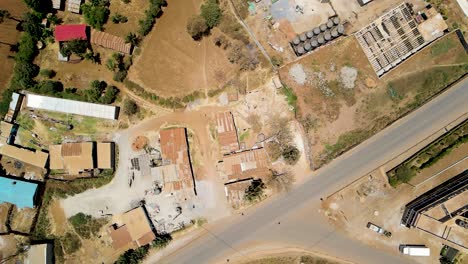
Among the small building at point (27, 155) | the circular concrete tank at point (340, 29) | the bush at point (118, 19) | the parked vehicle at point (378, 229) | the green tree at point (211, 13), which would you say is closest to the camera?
the parked vehicle at point (378, 229)

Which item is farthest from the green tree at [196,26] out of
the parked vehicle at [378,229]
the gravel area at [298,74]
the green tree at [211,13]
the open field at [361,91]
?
the parked vehicle at [378,229]

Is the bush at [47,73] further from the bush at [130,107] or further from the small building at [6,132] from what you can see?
the bush at [130,107]

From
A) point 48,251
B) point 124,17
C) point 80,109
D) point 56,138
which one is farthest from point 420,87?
point 48,251

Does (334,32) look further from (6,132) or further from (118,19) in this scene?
(6,132)

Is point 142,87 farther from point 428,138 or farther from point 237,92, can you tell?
point 428,138

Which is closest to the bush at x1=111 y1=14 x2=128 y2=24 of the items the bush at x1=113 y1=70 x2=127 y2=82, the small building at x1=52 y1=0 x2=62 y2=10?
the bush at x1=113 y1=70 x2=127 y2=82

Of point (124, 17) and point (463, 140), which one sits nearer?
point (463, 140)
